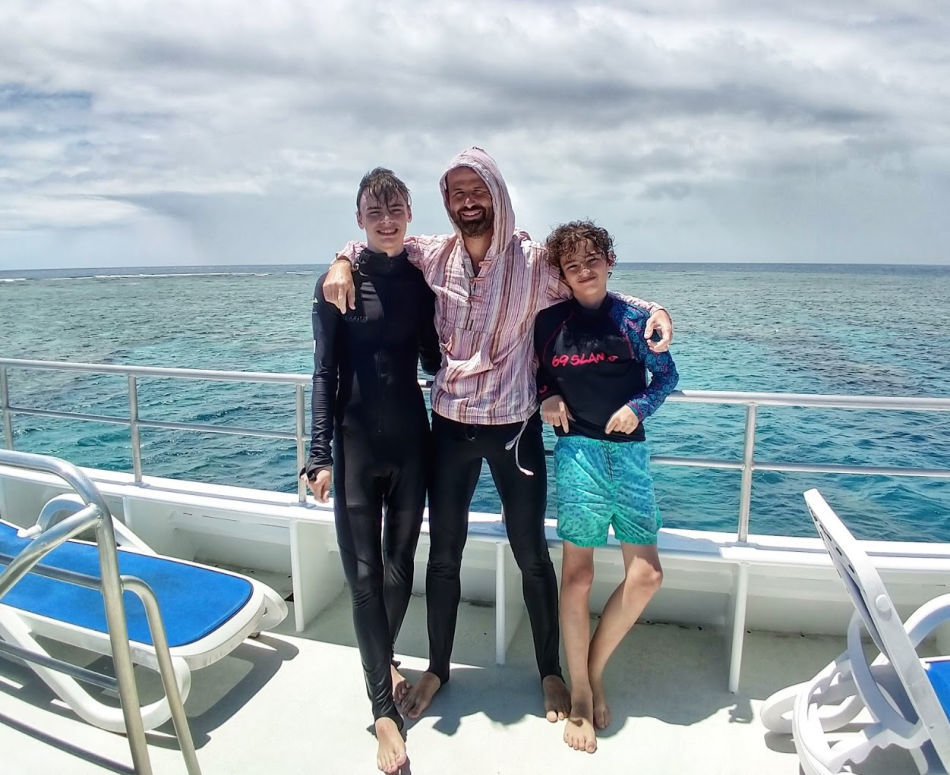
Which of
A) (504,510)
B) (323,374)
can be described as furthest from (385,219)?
(504,510)

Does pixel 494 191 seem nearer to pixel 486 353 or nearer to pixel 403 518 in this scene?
pixel 486 353

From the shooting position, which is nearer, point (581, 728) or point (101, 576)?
point (101, 576)

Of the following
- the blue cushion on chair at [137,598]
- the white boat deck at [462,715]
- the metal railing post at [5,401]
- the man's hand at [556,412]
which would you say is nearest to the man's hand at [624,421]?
the man's hand at [556,412]

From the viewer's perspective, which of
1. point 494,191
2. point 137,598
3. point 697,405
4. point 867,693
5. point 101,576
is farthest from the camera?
point 697,405

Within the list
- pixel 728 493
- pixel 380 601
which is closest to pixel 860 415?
pixel 728 493

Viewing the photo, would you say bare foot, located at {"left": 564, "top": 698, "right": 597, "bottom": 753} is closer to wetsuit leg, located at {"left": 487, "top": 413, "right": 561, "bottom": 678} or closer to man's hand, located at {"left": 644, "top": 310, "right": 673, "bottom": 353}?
wetsuit leg, located at {"left": 487, "top": 413, "right": 561, "bottom": 678}

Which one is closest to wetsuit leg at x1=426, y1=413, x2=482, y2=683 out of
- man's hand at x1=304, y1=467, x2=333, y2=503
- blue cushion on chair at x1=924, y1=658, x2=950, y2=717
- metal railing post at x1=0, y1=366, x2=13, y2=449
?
man's hand at x1=304, y1=467, x2=333, y2=503

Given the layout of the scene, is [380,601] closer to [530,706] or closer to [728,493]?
[530,706]

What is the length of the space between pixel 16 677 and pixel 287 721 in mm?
1022

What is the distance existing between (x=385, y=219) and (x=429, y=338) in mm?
400

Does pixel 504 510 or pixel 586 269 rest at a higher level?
pixel 586 269

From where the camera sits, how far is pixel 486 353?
208cm

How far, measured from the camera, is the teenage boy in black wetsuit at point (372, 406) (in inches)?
82.7

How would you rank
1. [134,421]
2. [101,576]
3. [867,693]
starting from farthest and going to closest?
[134,421] → [867,693] → [101,576]
